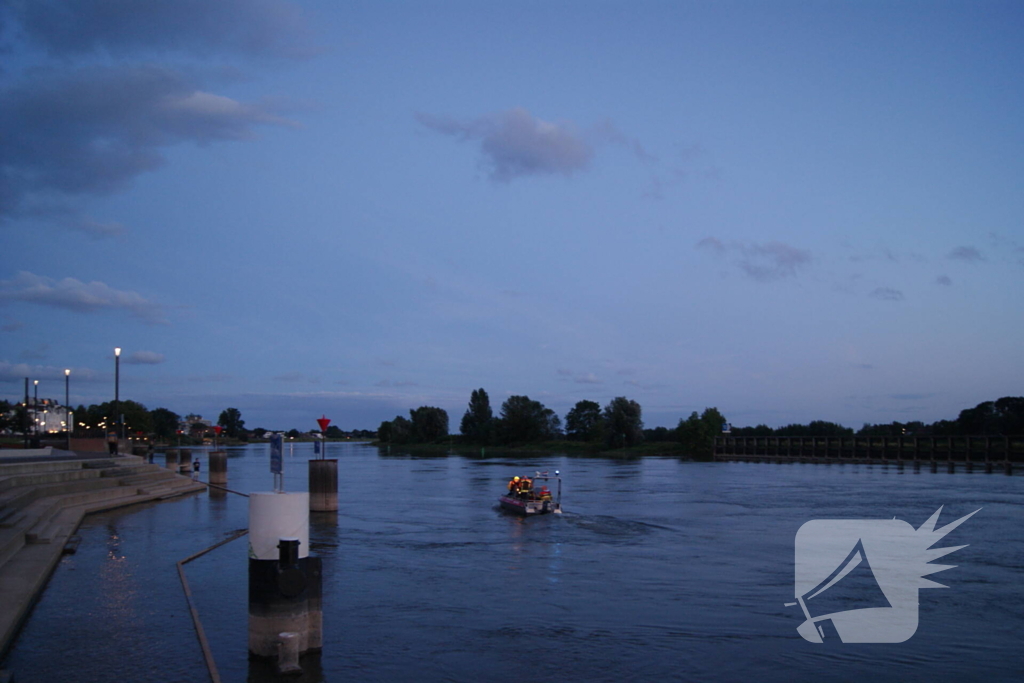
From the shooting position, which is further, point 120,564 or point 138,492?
point 138,492

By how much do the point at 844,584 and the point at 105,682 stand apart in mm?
16146

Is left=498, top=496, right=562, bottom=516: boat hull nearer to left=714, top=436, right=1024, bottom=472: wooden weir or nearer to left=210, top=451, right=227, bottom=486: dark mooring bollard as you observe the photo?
left=210, top=451, right=227, bottom=486: dark mooring bollard

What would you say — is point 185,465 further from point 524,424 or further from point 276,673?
point 524,424

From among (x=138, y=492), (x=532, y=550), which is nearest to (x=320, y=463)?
(x=138, y=492)

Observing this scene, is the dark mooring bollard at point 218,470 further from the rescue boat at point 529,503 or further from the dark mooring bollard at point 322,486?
the rescue boat at point 529,503

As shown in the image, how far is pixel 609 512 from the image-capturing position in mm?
36188

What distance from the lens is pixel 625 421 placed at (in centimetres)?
13038

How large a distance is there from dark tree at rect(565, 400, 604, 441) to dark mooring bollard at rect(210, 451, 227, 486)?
415 feet

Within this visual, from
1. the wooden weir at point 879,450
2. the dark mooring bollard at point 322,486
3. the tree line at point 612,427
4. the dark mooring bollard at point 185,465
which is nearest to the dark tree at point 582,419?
the tree line at point 612,427

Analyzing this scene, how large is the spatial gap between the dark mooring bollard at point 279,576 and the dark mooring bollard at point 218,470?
3504cm

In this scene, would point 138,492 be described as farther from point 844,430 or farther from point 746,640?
point 844,430

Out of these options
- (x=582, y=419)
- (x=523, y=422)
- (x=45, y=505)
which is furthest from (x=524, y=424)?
(x=45, y=505)

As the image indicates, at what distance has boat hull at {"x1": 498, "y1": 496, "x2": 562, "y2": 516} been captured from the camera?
33188 millimetres

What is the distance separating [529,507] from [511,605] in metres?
17.4
